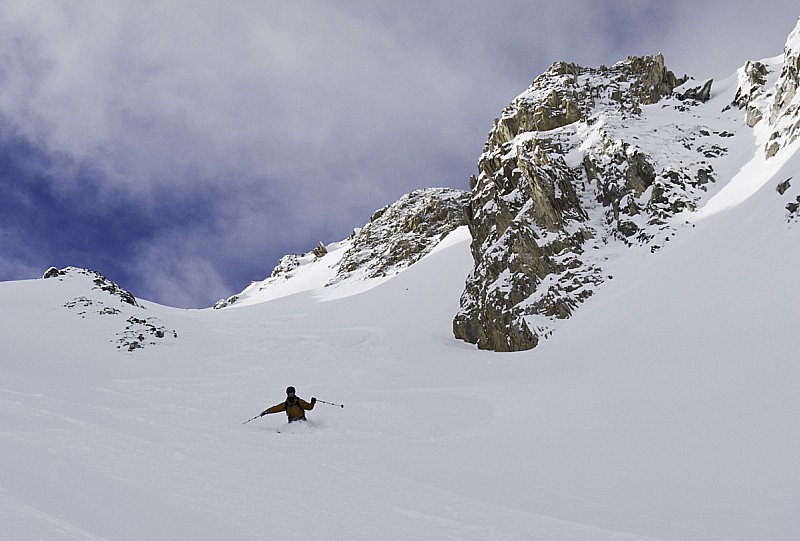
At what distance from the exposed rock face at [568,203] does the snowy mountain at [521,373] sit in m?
0.14

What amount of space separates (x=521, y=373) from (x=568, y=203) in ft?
42.9

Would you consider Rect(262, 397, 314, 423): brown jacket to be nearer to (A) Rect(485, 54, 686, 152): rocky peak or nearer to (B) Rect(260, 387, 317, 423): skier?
(B) Rect(260, 387, 317, 423): skier

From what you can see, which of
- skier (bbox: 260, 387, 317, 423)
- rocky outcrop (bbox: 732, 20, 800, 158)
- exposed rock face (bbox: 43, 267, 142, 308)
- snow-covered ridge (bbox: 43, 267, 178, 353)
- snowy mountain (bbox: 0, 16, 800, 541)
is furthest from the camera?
exposed rock face (bbox: 43, 267, 142, 308)

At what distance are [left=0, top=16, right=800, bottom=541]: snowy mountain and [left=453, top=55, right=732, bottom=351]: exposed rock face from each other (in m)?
0.14

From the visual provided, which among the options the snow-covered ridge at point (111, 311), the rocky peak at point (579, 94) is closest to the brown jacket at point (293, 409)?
the snow-covered ridge at point (111, 311)

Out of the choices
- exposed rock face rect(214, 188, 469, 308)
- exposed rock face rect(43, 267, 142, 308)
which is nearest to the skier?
exposed rock face rect(43, 267, 142, 308)

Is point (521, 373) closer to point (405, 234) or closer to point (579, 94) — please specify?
point (579, 94)

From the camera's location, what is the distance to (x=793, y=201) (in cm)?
1517

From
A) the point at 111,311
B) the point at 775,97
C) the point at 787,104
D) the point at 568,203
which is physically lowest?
the point at 111,311

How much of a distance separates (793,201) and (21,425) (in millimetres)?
20559

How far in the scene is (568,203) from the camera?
26.0 meters

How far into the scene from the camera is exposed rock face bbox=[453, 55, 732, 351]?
23.4 metres

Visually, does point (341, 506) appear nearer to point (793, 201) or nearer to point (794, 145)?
point (793, 201)

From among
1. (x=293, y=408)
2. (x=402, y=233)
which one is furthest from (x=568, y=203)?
(x=402, y=233)
